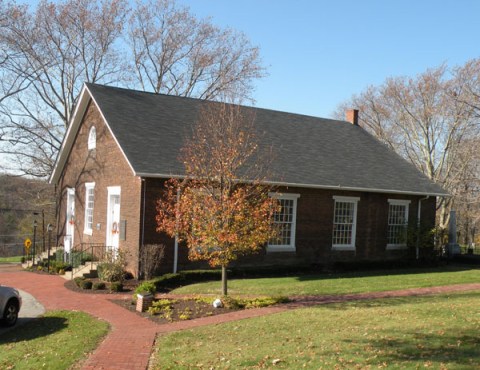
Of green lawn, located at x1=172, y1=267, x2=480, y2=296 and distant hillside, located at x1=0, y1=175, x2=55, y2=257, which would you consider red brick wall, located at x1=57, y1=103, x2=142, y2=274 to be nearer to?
green lawn, located at x1=172, y1=267, x2=480, y2=296

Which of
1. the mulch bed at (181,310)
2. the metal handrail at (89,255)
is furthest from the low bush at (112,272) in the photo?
the metal handrail at (89,255)

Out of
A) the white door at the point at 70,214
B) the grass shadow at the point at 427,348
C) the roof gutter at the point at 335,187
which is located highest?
the roof gutter at the point at 335,187

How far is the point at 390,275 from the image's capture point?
66.5ft

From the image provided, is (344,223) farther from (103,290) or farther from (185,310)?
(185,310)

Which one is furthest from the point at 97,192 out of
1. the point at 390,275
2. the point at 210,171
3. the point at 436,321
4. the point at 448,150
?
the point at 448,150

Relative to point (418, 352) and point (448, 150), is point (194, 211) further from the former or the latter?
point (448, 150)

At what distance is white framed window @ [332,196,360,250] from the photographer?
73.4ft

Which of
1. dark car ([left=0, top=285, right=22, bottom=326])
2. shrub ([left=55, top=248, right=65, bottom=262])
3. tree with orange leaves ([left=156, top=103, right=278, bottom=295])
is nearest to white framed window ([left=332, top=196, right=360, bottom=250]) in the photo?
tree with orange leaves ([left=156, top=103, right=278, bottom=295])

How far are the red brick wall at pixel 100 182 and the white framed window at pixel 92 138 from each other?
27 cm

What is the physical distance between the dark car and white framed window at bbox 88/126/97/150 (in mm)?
11340

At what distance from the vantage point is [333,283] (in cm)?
1728

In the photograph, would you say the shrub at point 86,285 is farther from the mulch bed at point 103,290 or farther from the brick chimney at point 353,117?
the brick chimney at point 353,117

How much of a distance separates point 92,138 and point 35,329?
41.8ft

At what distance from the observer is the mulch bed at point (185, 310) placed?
40.6 ft
